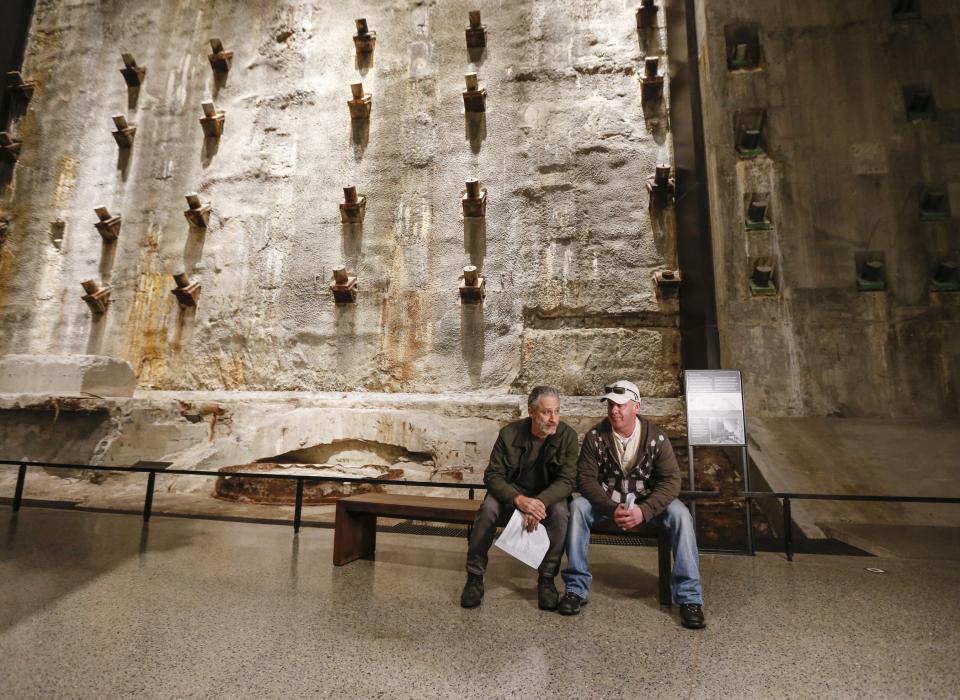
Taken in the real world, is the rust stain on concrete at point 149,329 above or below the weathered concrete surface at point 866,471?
above

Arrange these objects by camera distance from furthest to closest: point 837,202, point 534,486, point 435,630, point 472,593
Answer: point 837,202 → point 534,486 → point 472,593 → point 435,630

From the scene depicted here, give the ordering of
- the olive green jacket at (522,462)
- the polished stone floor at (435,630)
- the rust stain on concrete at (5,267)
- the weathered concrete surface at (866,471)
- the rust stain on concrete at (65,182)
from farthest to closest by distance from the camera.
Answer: the rust stain on concrete at (65,182) < the rust stain on concrete at (5,267) < the weathered concrete surface at (866,471) < the olive green jacket at (522,462) < the polished stone floor at (435,630)

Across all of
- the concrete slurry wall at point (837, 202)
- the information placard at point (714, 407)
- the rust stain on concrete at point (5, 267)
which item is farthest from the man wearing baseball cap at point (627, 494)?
the rust stain on concrete at point (5, 267)

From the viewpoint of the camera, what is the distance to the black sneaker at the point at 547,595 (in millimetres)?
2861

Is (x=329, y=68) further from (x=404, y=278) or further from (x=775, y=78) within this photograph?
(x=775, y=78)

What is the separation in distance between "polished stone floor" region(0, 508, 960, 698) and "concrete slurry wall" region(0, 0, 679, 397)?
4252mm

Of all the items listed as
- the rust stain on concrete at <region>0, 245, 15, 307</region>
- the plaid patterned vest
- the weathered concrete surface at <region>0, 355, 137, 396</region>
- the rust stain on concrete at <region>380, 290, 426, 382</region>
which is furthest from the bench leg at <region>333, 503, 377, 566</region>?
→ the rust stain on concrete at <region>0, 245, 15, 307</region>

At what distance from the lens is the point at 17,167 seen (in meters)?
10.2

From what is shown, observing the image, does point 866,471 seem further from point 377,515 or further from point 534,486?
point 377,515

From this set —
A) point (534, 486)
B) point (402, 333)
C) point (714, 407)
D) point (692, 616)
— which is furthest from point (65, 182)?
point (692, 616)

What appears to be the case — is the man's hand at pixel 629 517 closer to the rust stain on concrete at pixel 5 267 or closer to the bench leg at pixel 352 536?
the bench leg at pixel 352 536

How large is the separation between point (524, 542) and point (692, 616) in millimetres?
875

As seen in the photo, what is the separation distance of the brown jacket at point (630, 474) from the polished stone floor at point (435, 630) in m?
0.55

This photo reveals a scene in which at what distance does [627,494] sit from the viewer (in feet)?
10.1
